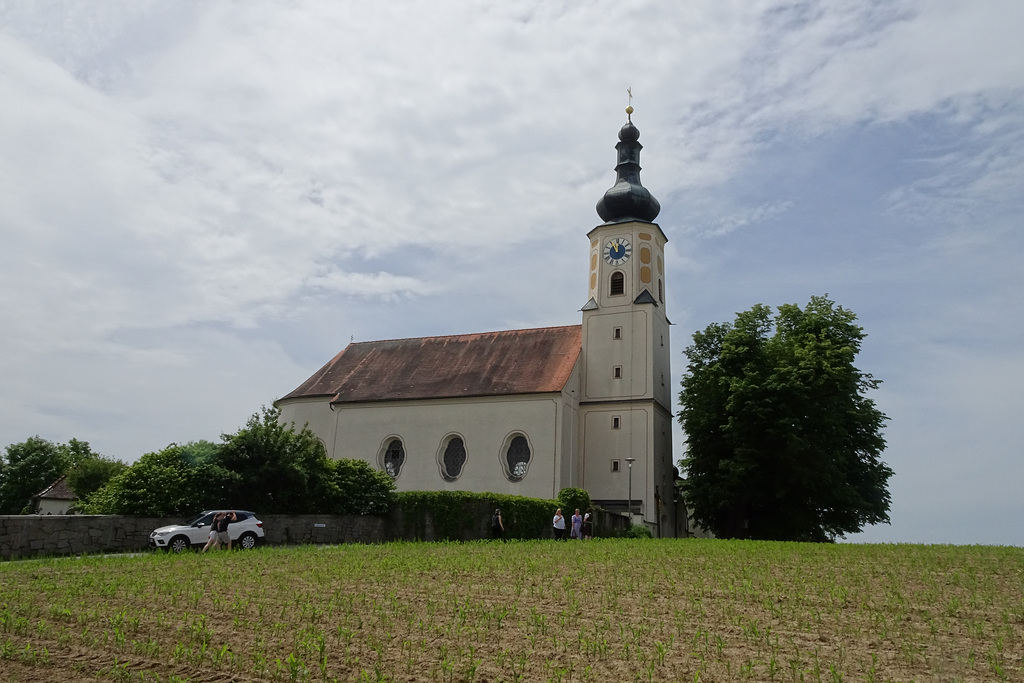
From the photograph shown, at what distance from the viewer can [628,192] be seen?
152 feet

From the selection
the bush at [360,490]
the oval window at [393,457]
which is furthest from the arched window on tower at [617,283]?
the bush at [360,490]

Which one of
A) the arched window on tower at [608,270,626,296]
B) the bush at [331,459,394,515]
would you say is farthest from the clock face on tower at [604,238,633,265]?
the bush at [331,459,394,515]

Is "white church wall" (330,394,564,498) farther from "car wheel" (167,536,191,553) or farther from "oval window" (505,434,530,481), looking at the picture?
"car wheel" (167,536,191,553)

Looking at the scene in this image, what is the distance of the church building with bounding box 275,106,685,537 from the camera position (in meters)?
41.4

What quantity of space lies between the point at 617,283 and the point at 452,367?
10.1 metres

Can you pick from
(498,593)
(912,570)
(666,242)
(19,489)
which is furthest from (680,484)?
(19,489)

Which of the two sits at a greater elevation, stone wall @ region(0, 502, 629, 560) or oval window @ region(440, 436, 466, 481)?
oval window @ region(440, 436, 466, 481)

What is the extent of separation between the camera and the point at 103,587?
13016mm

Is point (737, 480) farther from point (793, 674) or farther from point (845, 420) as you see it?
point (793, 674)

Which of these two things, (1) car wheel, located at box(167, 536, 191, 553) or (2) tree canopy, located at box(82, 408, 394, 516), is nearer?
(1) car wheel, located at box(167, 536, 191, 553)

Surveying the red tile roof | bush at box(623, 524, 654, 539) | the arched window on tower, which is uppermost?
the arched window on tower

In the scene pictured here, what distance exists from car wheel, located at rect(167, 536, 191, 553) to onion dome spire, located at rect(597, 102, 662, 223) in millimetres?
30952

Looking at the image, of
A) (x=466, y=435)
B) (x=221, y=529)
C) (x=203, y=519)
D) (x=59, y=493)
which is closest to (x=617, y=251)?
(x=466, y=435)

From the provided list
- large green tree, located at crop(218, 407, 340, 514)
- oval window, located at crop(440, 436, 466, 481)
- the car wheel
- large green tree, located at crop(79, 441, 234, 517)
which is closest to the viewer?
the car wheel
